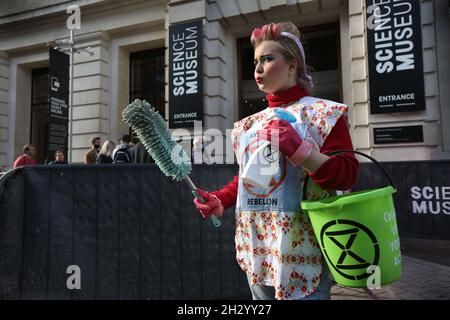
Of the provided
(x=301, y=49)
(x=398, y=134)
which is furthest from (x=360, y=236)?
(x=398, y=134)

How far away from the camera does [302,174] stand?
144 centimetres

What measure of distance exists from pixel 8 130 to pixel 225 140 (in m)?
9.67

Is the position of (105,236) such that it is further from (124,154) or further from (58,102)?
(58,102)

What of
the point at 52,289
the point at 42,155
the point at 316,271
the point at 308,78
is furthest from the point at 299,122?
the point at 42,155

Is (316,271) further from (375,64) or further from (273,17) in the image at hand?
(273,17)

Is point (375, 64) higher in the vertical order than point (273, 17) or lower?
lower

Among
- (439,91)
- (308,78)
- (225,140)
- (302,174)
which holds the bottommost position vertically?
(302,174)

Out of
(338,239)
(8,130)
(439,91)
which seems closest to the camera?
(338,239)

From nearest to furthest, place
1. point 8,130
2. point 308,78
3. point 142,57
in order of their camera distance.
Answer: point 308,78
point 142,57
point 8,130

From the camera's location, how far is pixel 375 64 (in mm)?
8031

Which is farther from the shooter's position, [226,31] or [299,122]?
[226,31]

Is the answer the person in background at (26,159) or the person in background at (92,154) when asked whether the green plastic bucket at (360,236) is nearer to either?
the person in background at (92,154)

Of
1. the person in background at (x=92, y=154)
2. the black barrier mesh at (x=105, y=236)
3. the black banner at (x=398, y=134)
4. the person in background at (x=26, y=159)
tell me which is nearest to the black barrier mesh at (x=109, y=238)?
the black barrier mesh at (x=105, y=236)

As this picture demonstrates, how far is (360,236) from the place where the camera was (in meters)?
1.20
